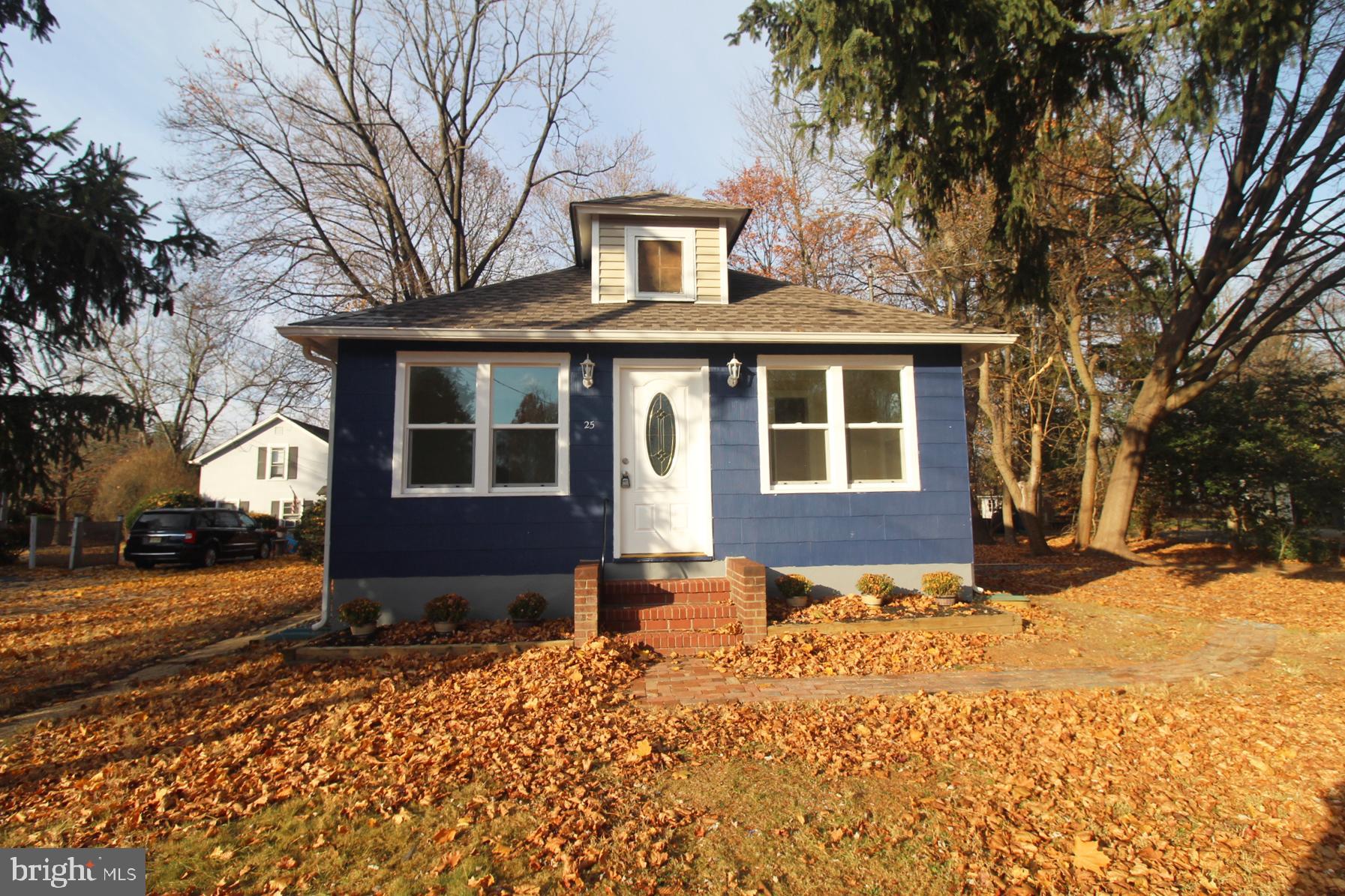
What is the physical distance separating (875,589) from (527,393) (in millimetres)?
4634

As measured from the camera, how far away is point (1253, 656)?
607 centimetres

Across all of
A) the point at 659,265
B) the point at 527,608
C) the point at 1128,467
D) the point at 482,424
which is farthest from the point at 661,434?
the point at 1128,467

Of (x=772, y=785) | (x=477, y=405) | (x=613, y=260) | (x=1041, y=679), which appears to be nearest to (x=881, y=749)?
(x=772, y=785)

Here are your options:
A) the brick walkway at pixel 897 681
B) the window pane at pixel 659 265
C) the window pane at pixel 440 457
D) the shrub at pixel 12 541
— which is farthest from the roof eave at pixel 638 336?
the shrub at pixel 12 541

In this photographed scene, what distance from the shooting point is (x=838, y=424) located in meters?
8.12

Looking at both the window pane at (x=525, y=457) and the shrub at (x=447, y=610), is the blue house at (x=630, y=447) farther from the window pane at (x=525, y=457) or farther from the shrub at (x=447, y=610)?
the shrub at (x=447, y=610)

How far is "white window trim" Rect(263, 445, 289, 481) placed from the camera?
32.3 meters

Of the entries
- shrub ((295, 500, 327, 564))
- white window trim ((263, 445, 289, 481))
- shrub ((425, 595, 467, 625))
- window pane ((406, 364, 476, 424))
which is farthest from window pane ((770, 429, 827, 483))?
white window trim ((263, 445, 289, 481))

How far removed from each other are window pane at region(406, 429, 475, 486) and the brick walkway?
3.38 meters

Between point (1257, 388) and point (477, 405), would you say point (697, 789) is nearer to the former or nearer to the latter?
point (477, 405)

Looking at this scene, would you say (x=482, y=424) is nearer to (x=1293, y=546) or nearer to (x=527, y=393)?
(x=527, y=393)

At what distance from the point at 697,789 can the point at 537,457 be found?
4924mm

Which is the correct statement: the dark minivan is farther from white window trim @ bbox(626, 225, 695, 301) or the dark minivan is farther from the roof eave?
white window trim @ bbox(626, 225, 695, 301)

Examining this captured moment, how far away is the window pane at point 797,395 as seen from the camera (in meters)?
8.09
